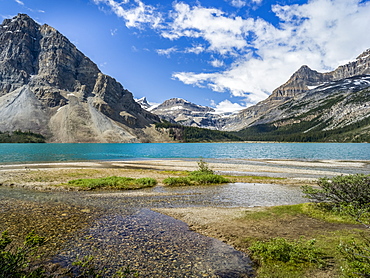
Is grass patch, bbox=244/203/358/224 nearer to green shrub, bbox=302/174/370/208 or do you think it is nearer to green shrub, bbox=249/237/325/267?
green shrub, bbox=302/174/370/208

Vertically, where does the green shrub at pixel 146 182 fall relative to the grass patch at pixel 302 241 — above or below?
below

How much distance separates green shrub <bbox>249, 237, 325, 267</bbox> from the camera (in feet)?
32.7

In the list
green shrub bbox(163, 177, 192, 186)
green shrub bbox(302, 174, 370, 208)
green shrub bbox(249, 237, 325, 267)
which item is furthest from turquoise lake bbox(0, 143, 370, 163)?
green shrub bbox(249, 237, 325, 267)

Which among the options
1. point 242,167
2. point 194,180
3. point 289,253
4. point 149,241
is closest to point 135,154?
point 242,167

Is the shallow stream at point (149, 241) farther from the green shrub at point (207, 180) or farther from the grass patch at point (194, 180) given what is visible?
the green shrub at point (207, 180)

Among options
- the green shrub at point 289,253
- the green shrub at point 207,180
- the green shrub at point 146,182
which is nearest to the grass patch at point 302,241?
the green shrub at point 289,253

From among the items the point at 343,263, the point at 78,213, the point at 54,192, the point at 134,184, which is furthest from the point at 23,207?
the point at 343,263

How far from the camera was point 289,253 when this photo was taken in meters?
10.2

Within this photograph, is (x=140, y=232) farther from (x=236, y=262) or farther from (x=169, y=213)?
(x=236, y=262)

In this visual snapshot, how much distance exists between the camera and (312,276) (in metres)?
8.85

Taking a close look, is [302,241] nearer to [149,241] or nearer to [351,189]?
[149,241]

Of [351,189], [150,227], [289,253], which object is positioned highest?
Answer: [351,189]

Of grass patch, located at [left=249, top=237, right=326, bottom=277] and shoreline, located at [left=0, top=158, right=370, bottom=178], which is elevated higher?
grass patch, located at [left=249, top=237, right=326, bottom=277]

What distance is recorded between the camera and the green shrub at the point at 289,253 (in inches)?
392
